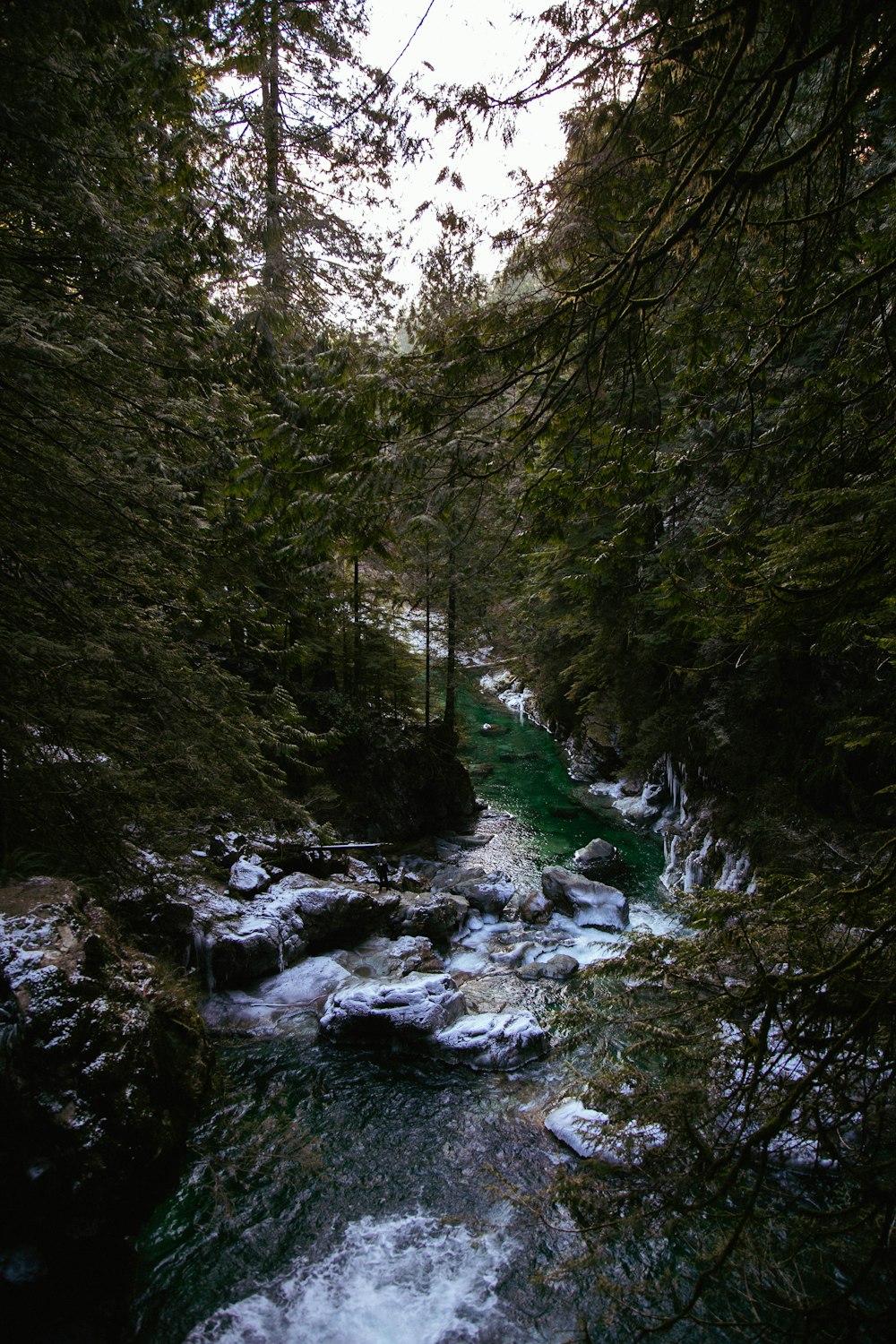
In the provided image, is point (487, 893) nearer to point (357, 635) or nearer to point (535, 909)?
point (535, 909)

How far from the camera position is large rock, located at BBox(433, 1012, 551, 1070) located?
6672 mm

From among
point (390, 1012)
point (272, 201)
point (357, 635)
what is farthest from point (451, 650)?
point (390, 1012)

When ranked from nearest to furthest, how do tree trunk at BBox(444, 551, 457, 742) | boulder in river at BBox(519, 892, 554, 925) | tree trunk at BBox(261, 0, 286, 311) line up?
tree trunk at BBox(261, 0, 286, 311) < boulder in river at BBox(519, 892, 554, 925) < tree trunk at BBox(444, 551, 457, 742)

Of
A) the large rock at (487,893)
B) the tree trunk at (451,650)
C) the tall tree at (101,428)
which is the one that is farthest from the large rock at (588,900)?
the tall tree at (101,428)

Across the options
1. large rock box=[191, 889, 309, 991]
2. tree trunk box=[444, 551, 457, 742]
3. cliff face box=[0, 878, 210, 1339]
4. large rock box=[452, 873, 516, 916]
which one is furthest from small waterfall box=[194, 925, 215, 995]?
tree trunk box=[444, 551, 457, 742]

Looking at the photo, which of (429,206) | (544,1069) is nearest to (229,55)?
(429,206)

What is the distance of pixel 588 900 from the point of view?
33.9ft

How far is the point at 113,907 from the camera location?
22.8 ft

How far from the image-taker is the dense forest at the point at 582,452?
8.02 ft

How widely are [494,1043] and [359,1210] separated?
2.26 meters

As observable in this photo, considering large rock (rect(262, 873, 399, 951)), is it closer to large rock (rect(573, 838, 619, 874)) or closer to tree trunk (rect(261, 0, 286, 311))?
large rock (rect(573, 838, 619, 874))

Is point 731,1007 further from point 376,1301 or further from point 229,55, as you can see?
point 229,55

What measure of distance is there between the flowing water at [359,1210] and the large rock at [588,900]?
2566 mm

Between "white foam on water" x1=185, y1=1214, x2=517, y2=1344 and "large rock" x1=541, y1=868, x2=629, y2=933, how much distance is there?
575cm
